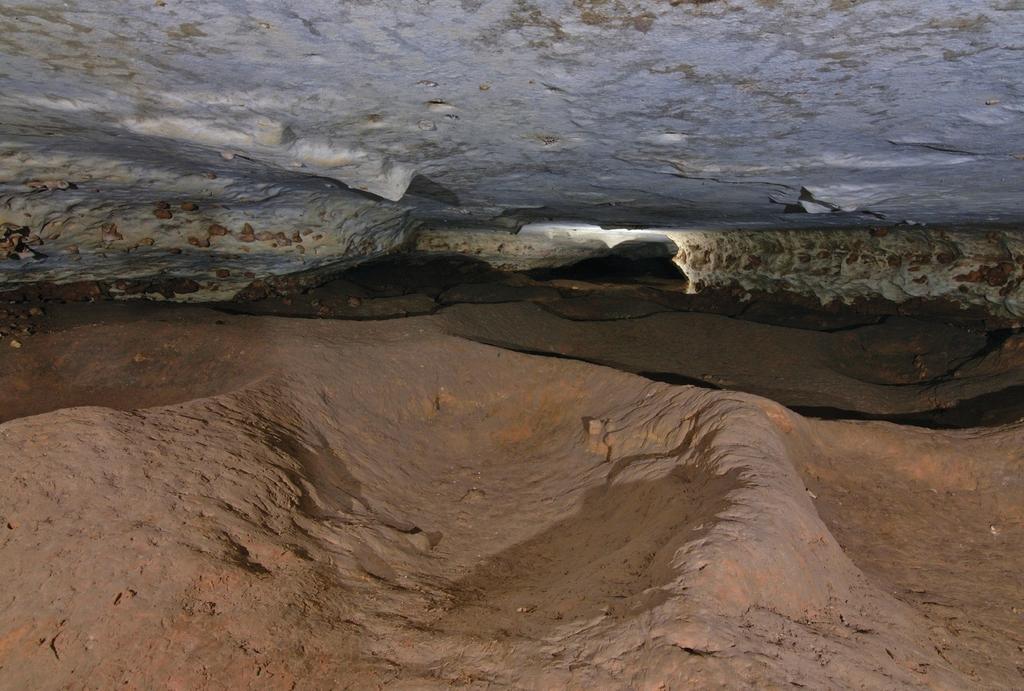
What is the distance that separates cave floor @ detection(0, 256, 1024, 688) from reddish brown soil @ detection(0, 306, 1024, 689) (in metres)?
0.01

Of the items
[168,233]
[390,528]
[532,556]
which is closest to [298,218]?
[168,233]

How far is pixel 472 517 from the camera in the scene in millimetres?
3523

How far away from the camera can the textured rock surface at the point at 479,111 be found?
7.92 feet

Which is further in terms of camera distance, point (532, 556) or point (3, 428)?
point (532, 556)

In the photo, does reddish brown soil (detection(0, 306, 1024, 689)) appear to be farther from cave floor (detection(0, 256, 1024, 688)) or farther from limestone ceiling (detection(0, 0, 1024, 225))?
limestone ceiling (detection(0, 0, 1024, 225))

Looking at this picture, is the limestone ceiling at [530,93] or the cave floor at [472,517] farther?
the limestone ceiling at [530,93]

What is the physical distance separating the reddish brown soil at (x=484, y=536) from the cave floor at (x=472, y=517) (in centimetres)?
1

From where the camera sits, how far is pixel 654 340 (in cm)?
646

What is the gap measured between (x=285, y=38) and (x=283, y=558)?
2013mm

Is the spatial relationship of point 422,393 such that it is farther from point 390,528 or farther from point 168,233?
point 168,233

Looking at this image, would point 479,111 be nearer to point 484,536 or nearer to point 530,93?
point 530,93

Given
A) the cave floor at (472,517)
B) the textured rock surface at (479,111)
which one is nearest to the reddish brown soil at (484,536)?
the cave floor at (472,517)

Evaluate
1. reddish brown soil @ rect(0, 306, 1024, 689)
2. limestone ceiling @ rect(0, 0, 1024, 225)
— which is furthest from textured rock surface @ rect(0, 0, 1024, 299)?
reddish brown soil @ rect(0, 306, 1024, 689)

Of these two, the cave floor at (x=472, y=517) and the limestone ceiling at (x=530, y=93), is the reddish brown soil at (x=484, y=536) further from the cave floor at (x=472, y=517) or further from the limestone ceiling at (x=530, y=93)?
the limestone ceiling at (x=530, y=93)
